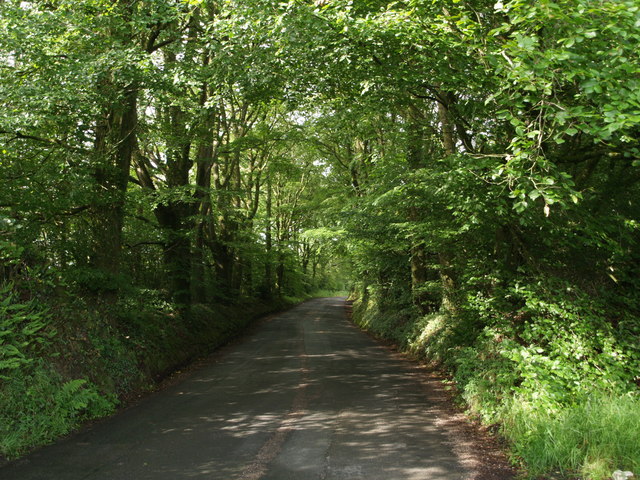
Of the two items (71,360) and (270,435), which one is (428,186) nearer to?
(270,435)

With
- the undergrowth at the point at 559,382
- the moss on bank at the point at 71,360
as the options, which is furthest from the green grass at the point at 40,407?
the undergrowth at the point at 559,382

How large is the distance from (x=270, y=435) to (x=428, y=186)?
5.16m

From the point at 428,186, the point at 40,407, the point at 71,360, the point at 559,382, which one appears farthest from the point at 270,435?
the point at 428,186

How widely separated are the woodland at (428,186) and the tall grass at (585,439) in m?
0.03

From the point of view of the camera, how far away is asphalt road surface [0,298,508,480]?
17.2ft

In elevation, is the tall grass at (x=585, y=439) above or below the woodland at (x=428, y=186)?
below

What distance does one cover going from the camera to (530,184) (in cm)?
543

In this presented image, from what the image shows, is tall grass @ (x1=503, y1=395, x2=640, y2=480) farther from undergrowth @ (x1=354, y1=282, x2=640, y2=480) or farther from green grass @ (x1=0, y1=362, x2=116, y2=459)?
green grass @ (x1=0, y1=362, x2=116, y2=459)

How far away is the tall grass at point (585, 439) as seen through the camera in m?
4.58

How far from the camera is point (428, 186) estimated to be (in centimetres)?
822

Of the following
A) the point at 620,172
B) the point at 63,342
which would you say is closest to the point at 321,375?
the point at 63,342

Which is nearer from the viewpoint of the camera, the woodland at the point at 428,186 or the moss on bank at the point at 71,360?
the woodland at the point at 428,186

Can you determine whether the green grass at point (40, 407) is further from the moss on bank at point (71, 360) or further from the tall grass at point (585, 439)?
the tall grass at point (585, 439)

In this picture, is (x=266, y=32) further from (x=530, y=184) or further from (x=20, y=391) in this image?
(x=20, y=391)
